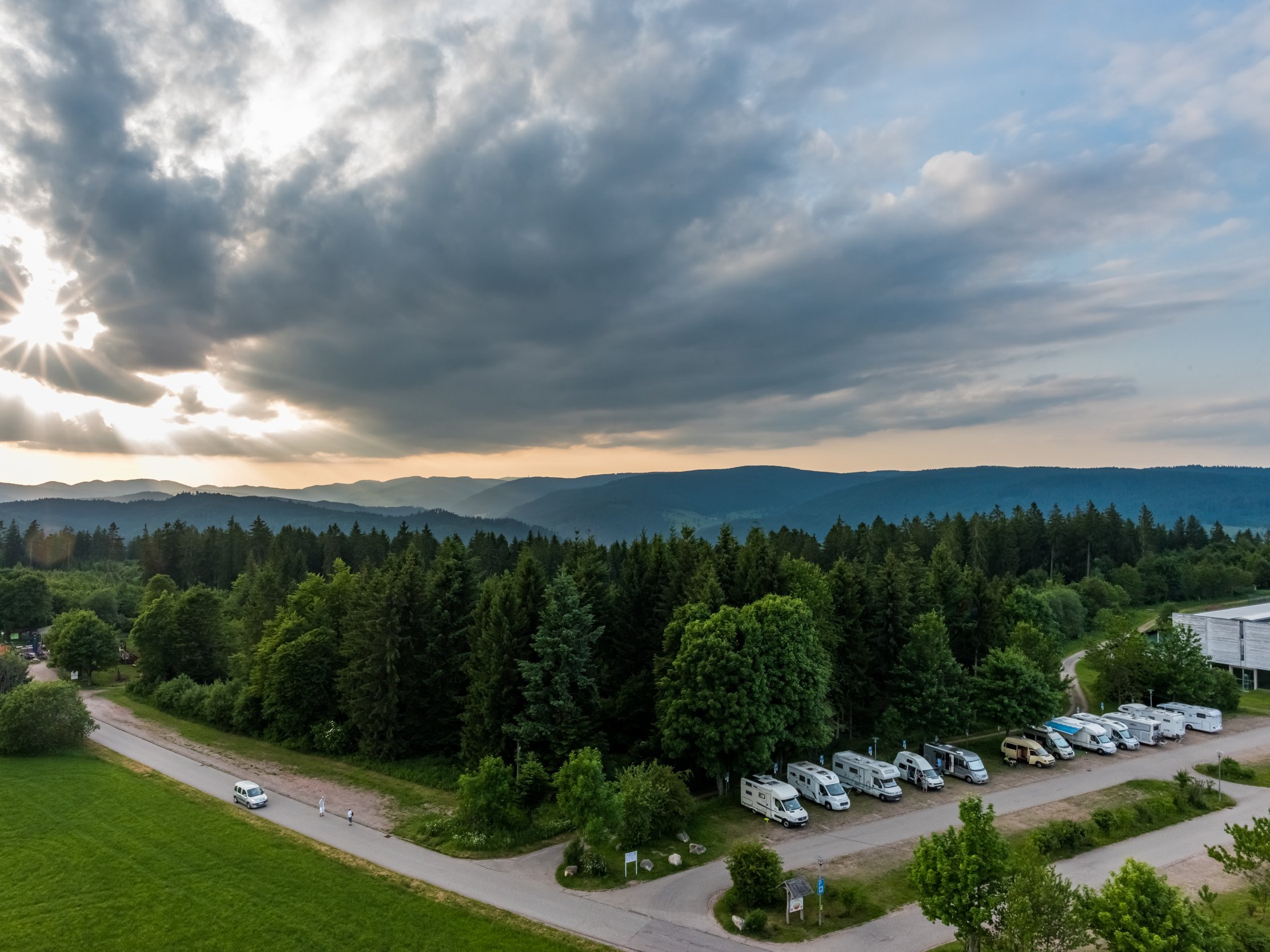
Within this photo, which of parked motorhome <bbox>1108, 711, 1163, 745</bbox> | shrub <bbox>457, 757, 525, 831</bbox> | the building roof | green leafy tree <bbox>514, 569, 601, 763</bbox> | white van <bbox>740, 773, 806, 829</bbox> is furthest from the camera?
the building roof

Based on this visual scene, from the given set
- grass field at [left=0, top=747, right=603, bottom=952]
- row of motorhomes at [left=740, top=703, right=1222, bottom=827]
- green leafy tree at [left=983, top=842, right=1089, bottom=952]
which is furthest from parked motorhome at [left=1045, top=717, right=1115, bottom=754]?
grass field at [left=0, top=747, right=603, bottom=952]

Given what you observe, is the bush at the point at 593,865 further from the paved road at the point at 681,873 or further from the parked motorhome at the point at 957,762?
the parked motorhome at the point at 957,762

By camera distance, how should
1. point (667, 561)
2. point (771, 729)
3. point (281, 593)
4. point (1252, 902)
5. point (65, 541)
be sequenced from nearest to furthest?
point (1252, 902) → point (771, 729) → point (667, 561) → point (281, 593) → point (65, 541)

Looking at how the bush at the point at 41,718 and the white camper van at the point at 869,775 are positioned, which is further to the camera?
the bush at the point at 41,718

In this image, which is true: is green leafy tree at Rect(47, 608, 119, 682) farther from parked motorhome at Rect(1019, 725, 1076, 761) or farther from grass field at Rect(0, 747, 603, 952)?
parked motorhome at Rect(1019, 725, 1076, 761)

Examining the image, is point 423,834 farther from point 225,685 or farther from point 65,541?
point 65,541

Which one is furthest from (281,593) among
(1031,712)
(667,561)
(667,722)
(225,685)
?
(1031,712)

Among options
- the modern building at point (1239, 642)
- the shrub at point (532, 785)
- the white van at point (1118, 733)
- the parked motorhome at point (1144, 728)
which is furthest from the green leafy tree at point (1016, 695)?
the modern building at point (1239, 642)
